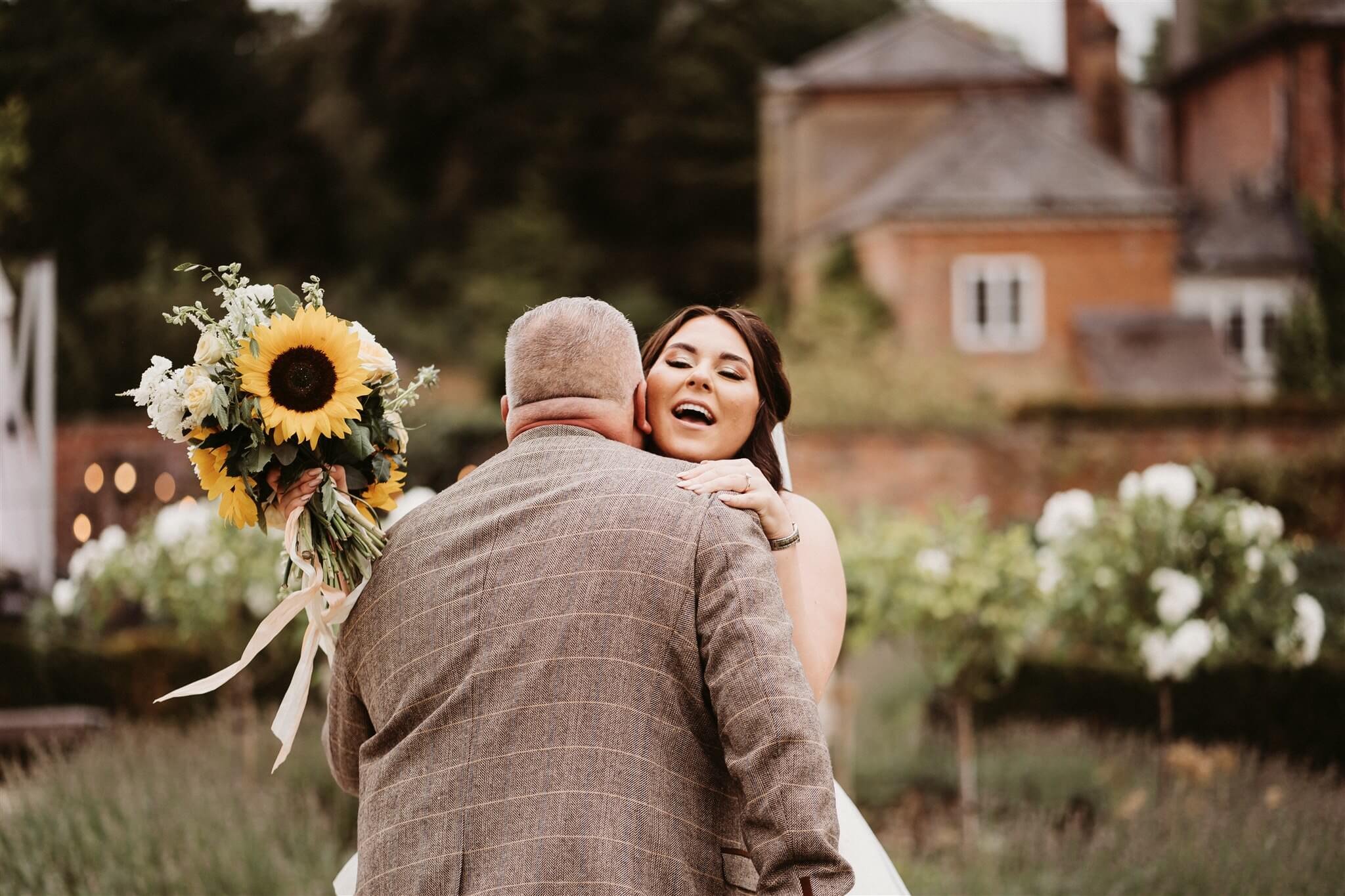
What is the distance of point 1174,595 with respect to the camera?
22.4ft

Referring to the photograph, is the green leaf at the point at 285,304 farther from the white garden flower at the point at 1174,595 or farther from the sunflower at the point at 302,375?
the white garden flower at the point at 1174,595

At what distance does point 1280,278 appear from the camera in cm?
2823

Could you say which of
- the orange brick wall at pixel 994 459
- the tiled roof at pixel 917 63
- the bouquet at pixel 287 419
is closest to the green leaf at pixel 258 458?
the bouquet at pixel 287 419

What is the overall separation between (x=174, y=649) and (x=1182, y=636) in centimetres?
671

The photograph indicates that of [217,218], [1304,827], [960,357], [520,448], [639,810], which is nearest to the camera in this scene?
[639,810]

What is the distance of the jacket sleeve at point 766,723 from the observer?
2.19 m

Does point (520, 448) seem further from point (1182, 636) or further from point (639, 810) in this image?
point (1182, 636)

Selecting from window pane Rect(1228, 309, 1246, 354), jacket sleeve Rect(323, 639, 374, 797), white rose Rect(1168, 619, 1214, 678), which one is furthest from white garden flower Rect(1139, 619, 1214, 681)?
window pane Rect(1228, 309, 1246, 354)

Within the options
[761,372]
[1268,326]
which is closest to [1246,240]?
[1268,326]

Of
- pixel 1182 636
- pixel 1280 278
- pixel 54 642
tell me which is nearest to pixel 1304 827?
pixel 1182 636

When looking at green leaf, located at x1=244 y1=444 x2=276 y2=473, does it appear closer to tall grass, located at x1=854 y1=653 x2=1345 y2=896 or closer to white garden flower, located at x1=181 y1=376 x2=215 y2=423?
white garden flower, located at x1=181 y1=376 x2=215 y2=423

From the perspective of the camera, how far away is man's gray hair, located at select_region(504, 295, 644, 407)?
2.60 m

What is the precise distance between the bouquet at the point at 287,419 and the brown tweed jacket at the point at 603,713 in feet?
1.14

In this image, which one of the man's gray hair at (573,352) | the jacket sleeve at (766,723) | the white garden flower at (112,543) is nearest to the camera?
the jacket sleeve at (766,723)
